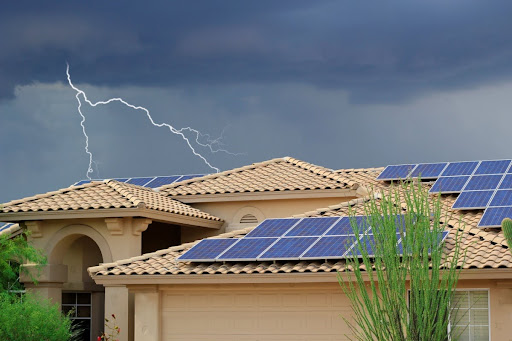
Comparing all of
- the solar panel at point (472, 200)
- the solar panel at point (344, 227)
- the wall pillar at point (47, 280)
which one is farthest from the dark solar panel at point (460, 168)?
the wall pillar at point (47, 280)

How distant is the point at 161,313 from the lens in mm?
22141

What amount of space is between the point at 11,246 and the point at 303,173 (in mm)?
9874

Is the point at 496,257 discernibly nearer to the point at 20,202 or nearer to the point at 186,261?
the point at 186,261

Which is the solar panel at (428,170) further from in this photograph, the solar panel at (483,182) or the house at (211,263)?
the solar panel at (483,182)

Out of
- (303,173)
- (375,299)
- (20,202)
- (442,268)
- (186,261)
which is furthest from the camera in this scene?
(303,173)

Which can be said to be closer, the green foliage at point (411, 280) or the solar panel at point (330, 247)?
the green foliage at point (411, 280)

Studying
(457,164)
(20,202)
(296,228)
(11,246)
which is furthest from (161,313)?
(457,164)

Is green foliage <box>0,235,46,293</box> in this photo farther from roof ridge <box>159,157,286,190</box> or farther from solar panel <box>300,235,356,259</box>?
solar panel <box>300,235,356,259</box>

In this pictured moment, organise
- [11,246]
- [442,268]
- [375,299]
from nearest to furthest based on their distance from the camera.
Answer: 1. [375,299]
2. [442,268]
3. [11,246]

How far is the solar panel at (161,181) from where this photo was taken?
33.4 metres

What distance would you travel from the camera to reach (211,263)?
21.4 meters

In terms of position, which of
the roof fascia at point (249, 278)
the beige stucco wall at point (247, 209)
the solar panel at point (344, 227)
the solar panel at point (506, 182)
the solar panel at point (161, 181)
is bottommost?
A: the roof fascia at point (249, 278)

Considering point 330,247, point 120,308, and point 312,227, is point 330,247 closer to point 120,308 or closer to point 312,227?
point 312,227

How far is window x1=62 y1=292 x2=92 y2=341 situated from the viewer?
1142 inches
